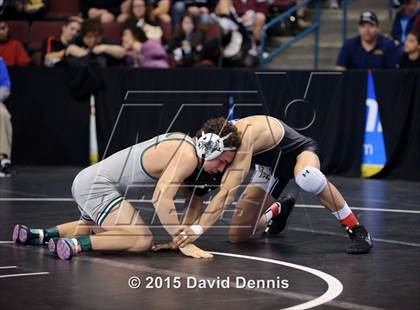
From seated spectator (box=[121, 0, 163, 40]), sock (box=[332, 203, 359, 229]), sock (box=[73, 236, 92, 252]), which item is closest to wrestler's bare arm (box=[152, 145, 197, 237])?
sock (box=[73, 236, 92, 252])

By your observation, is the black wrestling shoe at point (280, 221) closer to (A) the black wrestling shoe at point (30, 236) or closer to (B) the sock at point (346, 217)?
(B) the sock at point (346, 217)

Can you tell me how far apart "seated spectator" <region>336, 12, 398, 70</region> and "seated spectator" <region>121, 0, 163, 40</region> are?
2.89 meters

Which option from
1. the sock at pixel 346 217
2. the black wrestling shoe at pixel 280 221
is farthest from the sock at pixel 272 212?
the sock at pixel 346 217

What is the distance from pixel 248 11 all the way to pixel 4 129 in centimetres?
432

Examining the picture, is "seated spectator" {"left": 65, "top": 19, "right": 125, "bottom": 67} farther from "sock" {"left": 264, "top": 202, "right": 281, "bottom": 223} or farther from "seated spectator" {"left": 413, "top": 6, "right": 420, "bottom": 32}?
"sock" {"left": 264, "top": 202, "right": 281, "bottom": 223}

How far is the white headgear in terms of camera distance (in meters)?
7.74

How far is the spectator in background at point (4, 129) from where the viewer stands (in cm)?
1361

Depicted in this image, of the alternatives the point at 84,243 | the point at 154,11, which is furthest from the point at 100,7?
the point at 84,243

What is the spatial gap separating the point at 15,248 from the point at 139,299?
2.11 metres

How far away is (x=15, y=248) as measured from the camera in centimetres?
822

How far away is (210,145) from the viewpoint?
7734mm

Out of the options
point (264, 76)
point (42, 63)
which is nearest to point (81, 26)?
point (42, 63)

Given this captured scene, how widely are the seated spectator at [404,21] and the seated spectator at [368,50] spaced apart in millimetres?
879

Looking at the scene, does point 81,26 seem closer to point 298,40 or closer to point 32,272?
point 298,40
